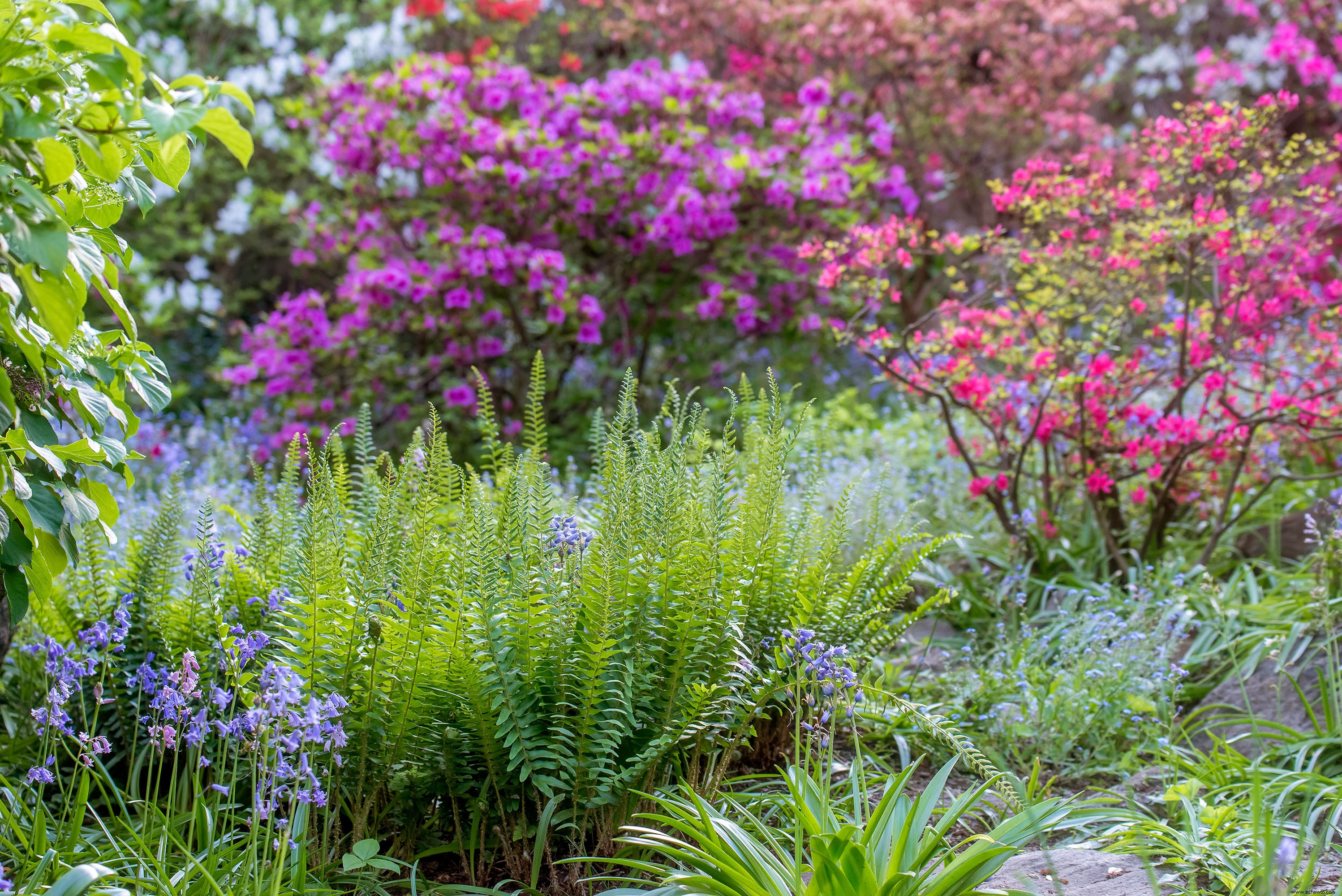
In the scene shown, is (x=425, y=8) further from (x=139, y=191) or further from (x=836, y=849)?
(x=836, y=849)

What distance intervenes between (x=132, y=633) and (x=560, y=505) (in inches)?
43.8

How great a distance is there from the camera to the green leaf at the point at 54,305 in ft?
4.66

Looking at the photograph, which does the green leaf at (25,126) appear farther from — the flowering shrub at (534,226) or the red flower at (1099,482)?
the flowering shrub at (534,226)

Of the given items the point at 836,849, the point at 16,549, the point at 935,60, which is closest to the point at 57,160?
the point at 16,549

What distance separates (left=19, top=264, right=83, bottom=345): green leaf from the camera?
1.42 meters

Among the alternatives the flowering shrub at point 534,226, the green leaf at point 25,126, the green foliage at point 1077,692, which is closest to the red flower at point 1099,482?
the green foliage at point 1077,692

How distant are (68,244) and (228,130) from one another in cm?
26

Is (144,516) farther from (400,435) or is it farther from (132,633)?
(400,435)

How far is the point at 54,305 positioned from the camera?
56.8 inches

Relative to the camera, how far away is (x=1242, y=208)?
3709 millimetres

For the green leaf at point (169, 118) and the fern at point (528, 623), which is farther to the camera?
the fern at point (528, 623)

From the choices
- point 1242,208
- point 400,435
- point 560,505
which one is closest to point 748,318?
point 400,435

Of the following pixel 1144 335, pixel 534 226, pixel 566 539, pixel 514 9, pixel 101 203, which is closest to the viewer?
pixel 101 203

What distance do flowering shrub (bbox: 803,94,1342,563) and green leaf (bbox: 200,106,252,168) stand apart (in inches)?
102
